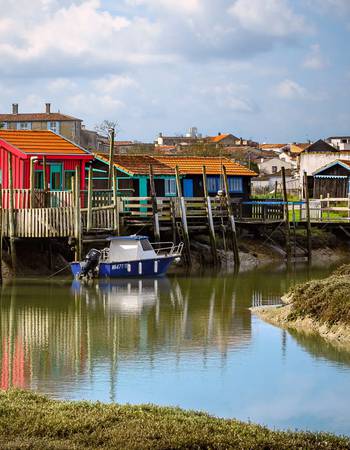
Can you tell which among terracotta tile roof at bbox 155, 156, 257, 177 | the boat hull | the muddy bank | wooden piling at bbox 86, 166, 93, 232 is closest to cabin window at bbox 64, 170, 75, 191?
wooden piling at bbox 86, 166, 93, 232

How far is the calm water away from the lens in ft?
63.6

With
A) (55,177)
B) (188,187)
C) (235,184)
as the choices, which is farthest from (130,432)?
(235,184)

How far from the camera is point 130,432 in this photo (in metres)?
14.5

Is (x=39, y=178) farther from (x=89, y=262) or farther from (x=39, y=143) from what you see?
(x=89, y=262)

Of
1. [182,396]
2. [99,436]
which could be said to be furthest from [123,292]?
[99,436]

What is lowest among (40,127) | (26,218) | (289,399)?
(289,399)

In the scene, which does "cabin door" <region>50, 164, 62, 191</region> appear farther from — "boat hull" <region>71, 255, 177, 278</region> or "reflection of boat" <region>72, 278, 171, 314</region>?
"reflection of boat" <region>72, 278, 171, 314</region>

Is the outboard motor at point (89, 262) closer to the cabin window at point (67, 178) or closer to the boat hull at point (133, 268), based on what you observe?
the boat hull at point (133, 268)

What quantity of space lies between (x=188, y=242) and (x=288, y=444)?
107 ft

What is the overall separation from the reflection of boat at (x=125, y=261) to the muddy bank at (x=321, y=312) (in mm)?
11289

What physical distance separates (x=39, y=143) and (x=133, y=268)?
8.19 metres

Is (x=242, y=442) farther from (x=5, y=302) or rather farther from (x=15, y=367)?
(x=5, y=302)

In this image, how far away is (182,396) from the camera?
1969cm

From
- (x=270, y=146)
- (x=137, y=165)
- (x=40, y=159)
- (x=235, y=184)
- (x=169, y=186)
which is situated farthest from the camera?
(x=270, y=146)
